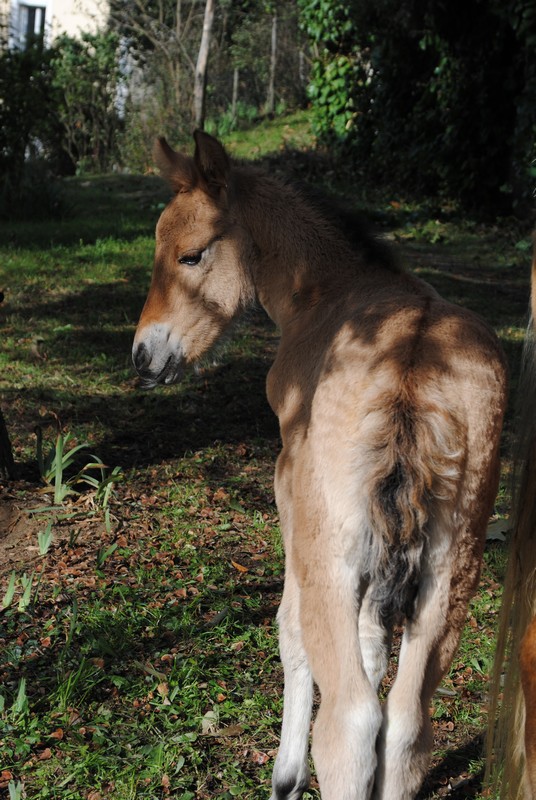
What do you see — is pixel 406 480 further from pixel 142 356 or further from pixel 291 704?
pixel 142 356

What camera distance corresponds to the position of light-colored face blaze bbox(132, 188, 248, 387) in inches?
151

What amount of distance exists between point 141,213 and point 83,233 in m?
1.57

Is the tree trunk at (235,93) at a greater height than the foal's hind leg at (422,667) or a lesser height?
greater

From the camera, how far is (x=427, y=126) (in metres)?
13.2

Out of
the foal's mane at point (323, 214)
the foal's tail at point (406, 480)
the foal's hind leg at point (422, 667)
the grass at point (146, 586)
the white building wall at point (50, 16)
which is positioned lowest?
the grass at point (146, 586)

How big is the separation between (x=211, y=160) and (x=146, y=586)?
81.8 inches

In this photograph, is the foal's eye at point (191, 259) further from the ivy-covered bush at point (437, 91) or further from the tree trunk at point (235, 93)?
the tree trunk at point (235, 93)

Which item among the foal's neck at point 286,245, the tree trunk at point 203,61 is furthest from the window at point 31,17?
the foal's neck at point 286,245

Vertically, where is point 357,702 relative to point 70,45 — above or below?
below

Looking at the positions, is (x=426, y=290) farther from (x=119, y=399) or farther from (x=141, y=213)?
(x=141, y=213)

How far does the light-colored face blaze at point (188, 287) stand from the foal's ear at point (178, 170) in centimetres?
4

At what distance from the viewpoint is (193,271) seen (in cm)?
384

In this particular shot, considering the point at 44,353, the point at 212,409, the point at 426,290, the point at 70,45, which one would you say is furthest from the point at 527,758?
the point at 70,45

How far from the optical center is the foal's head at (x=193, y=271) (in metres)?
3.82
